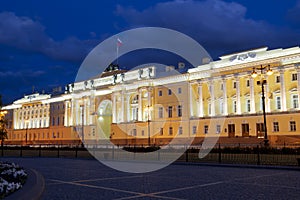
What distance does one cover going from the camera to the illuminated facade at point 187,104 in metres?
51.8

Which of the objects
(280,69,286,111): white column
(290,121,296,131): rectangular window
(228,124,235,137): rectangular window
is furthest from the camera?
(228,124,235,137): rectangular window

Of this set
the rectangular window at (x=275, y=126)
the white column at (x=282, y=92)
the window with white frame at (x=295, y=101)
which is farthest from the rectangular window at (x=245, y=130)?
the window with white frame at (x=295, y=101)

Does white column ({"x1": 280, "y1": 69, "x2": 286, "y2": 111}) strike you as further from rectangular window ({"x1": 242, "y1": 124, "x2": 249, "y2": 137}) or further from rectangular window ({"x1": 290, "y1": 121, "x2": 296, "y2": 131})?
rectangular window ({"x1": 242, "y1": 124, "x2": 249, "y2": 137})

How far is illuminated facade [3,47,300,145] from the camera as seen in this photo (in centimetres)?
5178

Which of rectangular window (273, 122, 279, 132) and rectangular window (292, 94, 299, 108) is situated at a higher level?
rectangular window (292, 94, 299, 108)

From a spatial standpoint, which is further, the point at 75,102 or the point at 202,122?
the point at 75,102

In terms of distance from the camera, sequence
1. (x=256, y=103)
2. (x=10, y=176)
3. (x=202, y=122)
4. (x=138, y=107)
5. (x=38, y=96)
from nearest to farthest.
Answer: (x=10, y=176)
(x=256, y=103)
(x=202, y=122)
(x=138, y=107)
(x=38, y=96)

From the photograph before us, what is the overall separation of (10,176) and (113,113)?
6708 centimetres

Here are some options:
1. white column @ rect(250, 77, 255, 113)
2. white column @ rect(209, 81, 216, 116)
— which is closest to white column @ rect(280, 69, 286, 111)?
white column @ rect(250, 77, 255, 113)

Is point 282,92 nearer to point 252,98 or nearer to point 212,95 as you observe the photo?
point 252,98

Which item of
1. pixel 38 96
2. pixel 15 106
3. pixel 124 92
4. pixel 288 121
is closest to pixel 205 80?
pixel 288 121

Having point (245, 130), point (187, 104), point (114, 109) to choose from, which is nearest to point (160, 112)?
point (187, 104)

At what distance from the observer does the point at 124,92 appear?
77125mm

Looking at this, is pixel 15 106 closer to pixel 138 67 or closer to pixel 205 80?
pixel 138 67
